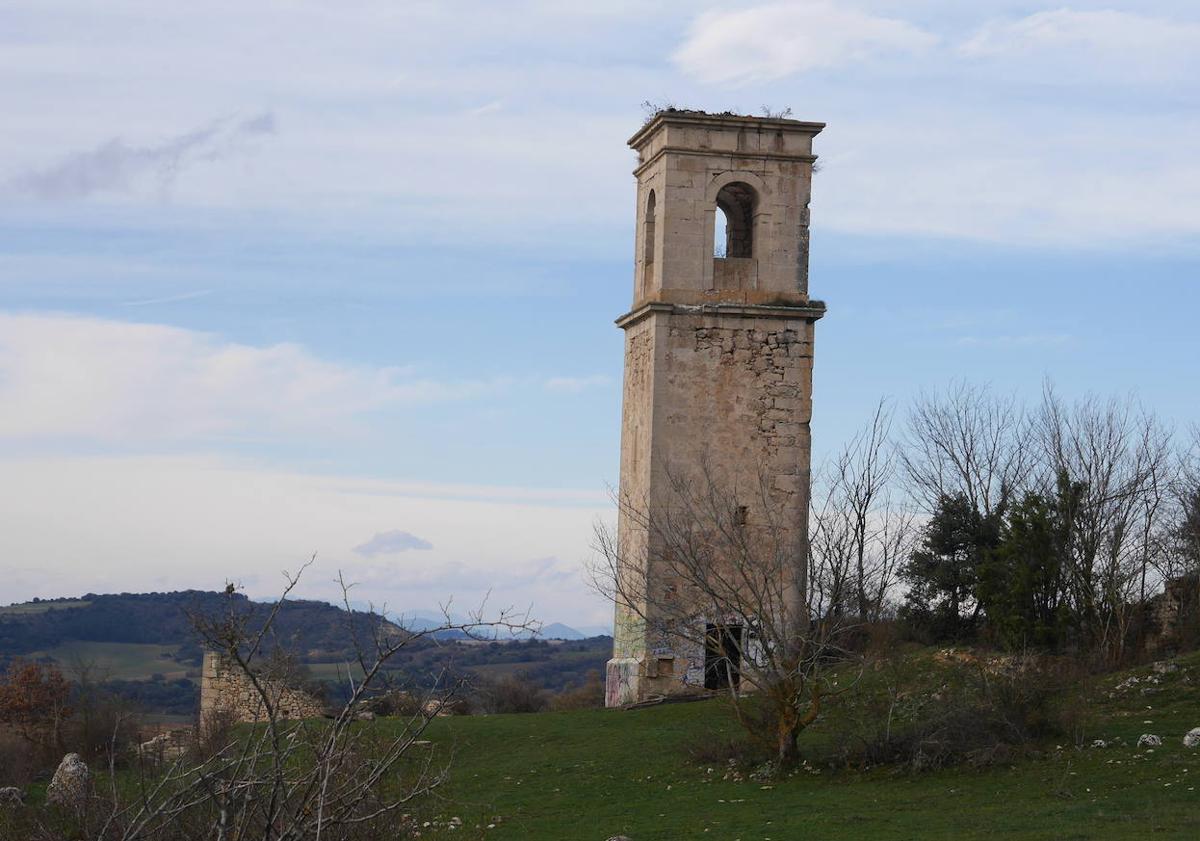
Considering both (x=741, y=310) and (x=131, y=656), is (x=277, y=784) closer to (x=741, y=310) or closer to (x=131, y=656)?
(x=741, y=310)

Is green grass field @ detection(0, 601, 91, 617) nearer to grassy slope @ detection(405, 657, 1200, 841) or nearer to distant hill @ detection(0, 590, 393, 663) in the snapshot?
distant hill @ detection(0, 590, 393, 663)

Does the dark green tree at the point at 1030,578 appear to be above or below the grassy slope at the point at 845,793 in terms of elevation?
above

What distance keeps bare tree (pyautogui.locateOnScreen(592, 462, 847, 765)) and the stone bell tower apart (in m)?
0.18

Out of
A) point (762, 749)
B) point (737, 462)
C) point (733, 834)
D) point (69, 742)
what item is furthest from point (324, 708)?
point (733, 834)

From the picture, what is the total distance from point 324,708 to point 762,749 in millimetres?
10838

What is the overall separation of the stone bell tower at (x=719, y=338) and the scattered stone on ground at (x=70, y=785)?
35.6ft

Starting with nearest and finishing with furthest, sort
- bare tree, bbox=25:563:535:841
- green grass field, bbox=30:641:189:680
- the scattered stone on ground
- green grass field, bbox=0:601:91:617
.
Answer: bare tree, bbox=25:563:535:841
the scattered stone on ground
green grass field, bbox=30:641:189:680
green grass field, bbox=0:601:91:617

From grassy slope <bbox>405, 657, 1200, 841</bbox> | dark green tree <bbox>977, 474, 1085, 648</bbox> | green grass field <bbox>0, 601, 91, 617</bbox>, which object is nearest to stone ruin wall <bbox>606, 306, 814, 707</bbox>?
grassy slope <bbox>405, 657, 1200, 841</bbox>

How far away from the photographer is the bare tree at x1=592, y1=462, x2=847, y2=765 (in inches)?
850

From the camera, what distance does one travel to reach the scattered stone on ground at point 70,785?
13.5 metres

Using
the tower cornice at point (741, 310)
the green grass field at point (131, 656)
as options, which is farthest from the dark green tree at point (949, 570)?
the green grass field at point (131, 656)

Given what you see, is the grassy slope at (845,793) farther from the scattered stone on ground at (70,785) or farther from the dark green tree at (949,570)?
the dark green tree at (949,570)

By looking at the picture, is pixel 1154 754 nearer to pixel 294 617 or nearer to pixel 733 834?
pixel 733 834

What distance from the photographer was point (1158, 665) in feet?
78.8
